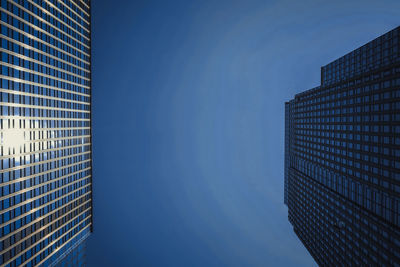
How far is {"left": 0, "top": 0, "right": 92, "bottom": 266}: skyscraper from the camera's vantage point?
4428 cm

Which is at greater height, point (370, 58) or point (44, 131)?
point (370, 58)

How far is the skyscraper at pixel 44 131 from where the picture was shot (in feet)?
145

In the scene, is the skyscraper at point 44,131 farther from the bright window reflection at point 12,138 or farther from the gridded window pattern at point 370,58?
the gridded window pattern at point 370,58

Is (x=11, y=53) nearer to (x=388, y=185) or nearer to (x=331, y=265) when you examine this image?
(x=388, y=185)

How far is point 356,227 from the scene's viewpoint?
60906mm

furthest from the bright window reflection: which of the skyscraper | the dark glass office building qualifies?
the dark glass office building

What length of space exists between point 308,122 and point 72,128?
79165 mm

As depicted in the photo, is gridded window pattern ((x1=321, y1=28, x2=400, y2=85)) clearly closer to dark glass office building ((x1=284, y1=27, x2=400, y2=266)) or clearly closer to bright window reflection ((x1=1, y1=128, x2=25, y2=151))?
dark glass office building ((x1=284, y1=27, x2=400, y2=266))

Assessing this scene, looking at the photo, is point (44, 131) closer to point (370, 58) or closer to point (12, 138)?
point (12, 138)

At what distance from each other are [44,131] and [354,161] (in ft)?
248

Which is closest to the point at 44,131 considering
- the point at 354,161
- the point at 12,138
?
the point at 12,138

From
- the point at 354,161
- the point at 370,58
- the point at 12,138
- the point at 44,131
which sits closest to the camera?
the point at 12,138

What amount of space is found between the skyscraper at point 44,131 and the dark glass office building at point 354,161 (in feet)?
230

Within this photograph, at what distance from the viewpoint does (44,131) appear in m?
55.4
